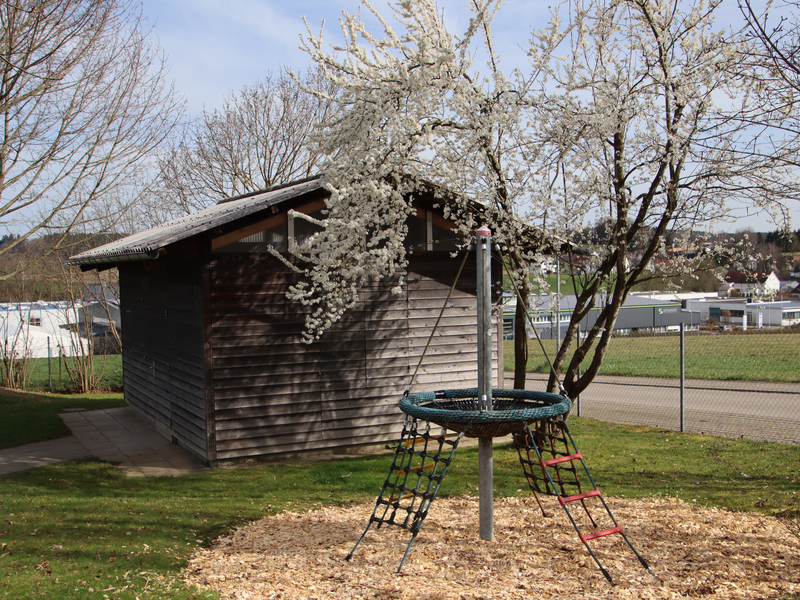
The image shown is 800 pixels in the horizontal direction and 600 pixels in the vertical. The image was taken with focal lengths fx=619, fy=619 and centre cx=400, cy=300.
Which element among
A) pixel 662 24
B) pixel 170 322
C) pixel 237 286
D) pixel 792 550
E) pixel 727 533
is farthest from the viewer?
pixel 170 322

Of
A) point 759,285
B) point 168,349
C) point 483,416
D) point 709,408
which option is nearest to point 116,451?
point 168,349

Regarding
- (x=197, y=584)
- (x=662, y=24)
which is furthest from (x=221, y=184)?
(x=197, y=584)

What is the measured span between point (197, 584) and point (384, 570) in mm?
1325

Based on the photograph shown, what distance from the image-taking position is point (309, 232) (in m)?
8.26

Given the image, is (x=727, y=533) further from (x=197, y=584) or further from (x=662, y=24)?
(x=662, y=24)

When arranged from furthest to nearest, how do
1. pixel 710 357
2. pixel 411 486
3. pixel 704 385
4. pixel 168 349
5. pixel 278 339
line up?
pixel 710 357 → pixel 704 385 → pixel 168 349 → pixel 278 339 → pixel 411 486

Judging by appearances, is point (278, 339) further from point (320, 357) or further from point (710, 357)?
point (710, 357)

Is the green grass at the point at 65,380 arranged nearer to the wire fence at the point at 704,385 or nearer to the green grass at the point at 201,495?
the green grass at the point at 201,495

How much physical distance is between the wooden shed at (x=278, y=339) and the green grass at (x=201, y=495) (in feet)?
1.88

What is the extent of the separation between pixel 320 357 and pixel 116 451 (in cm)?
333

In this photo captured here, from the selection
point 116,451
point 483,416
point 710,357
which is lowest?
point 116,451

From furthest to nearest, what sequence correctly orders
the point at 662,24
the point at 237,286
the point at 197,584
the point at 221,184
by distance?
the point at 221,184
the point at 237,286
the point at 662,24
the point at 197,584

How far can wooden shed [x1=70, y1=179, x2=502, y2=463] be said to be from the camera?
304 inches

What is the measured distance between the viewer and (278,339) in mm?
8047
